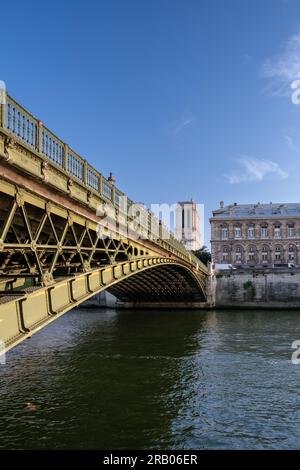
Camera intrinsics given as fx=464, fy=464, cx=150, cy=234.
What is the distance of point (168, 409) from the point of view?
16.2m

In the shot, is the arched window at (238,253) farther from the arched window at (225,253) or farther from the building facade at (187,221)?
the building facade at (187,221)

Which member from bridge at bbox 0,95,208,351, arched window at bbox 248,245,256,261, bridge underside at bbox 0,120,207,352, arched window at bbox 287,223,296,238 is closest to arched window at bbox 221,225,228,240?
arched window at bbox 248,245,256,261

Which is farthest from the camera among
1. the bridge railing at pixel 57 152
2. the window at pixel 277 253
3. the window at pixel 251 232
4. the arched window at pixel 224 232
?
the arched window at pixel 224 232

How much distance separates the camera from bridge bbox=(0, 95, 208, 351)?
10.9 m

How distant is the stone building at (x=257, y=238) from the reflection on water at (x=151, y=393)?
224 feet

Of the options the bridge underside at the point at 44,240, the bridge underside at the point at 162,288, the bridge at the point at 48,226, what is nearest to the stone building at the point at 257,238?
the bridge underside at the point at 162,288

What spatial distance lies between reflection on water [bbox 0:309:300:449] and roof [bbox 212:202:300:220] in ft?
232

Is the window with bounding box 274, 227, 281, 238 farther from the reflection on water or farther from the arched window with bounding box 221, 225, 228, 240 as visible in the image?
the reflection on water

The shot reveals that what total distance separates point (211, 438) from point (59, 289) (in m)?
6.28

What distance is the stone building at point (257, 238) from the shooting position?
99.1 m

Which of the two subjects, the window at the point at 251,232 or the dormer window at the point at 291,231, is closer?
the dormer window at the point at 291,231
